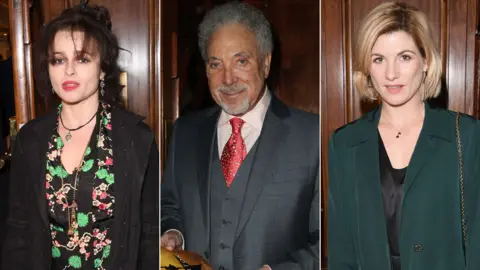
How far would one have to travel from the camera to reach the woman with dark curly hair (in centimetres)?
172

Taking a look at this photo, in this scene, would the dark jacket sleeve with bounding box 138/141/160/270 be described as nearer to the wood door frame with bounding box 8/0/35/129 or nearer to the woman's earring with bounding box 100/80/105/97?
the woman's earring with bounding box 100/80/105/97

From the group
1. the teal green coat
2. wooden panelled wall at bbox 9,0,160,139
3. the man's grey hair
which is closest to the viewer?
the teal green coat

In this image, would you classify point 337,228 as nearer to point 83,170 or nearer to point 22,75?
point 83,170

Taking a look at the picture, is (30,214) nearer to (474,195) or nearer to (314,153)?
(314,153)

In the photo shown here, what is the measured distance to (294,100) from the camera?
1.73 m

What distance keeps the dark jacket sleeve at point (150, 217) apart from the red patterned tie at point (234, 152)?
26cm

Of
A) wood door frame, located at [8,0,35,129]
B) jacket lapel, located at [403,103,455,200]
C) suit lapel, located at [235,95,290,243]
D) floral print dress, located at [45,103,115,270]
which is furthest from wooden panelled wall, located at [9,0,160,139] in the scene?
jacket lapel, located at [403,103,455,200]

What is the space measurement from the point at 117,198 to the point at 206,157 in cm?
34

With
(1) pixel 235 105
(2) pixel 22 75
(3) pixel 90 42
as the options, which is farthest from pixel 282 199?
(2) pixel 22 75

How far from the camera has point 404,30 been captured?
158 centimetres

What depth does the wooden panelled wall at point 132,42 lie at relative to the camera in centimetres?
181

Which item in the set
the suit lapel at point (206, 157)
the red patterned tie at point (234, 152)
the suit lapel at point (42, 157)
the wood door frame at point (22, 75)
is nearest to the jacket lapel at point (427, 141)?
the red patterned tie at point (234, 152)

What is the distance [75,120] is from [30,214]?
1.19ft

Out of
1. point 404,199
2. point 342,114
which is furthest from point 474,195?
point 342,114
